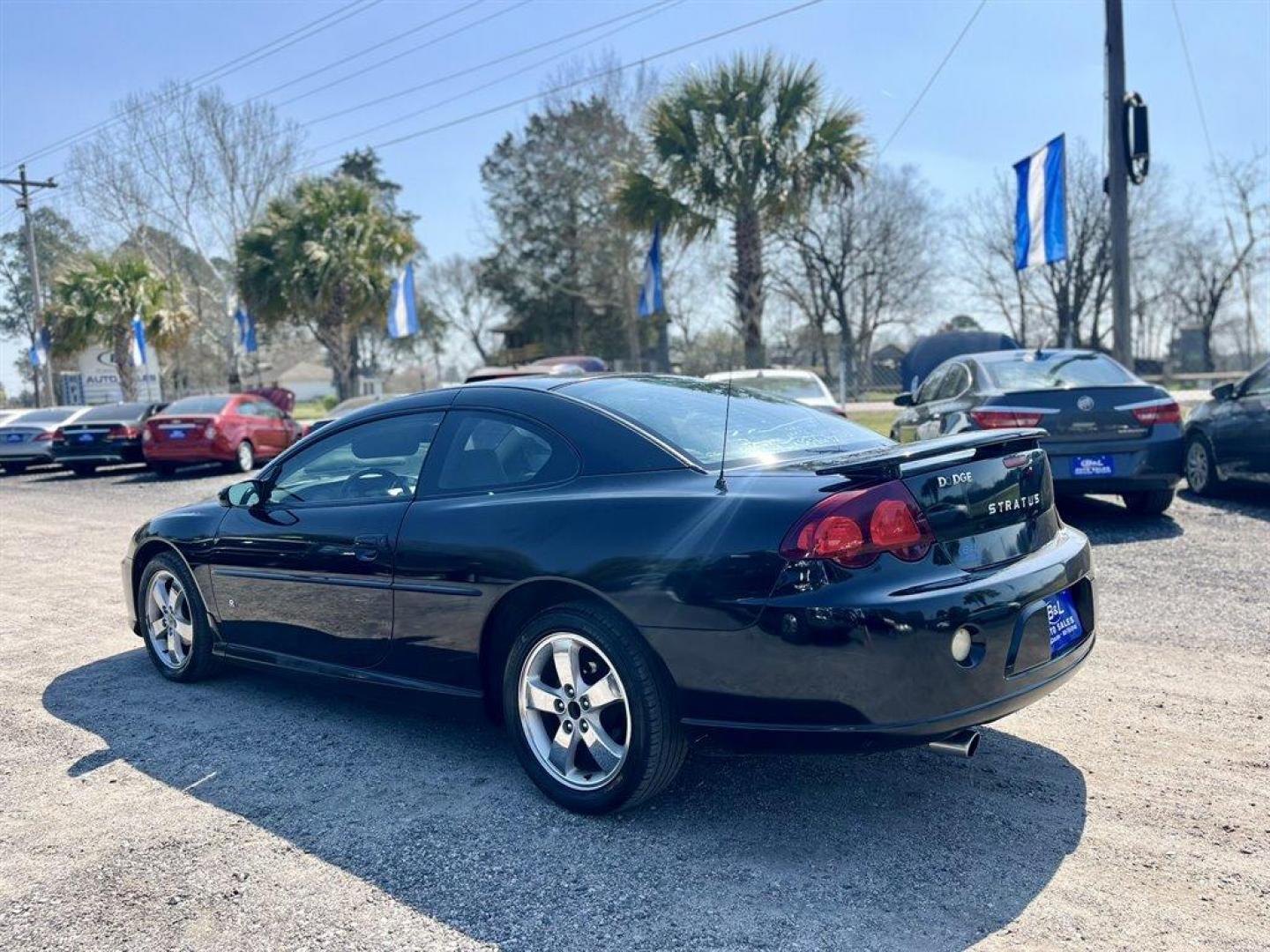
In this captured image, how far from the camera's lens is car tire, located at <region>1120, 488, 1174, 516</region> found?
27.6ft

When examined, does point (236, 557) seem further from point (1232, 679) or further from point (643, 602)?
point (1232, 679)

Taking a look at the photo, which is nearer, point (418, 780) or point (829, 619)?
point (829, 619)

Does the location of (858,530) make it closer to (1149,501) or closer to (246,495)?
(246,495)

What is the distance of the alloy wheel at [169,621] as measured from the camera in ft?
16.4

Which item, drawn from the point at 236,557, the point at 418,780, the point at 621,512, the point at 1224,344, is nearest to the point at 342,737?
the point at 418,780

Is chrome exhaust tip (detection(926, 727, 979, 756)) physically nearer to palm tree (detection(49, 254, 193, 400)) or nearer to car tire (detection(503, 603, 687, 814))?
car tire (detection(503, 603, 687, 814))

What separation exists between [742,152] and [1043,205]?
25.4ft

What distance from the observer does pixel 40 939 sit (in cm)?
276

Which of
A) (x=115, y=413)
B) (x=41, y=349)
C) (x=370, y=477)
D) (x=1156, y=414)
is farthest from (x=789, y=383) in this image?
(x=41, y=349)

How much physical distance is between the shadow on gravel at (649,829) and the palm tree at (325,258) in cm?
2403

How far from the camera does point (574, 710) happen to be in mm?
3408

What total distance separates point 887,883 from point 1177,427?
6485 mm

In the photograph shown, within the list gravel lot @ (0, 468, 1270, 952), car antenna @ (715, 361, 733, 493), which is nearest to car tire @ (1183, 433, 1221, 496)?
gravel lot @ (0, 468, 1270, 952)

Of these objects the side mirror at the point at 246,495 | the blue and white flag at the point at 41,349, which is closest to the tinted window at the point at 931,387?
the side mirror at the point at 246,495
